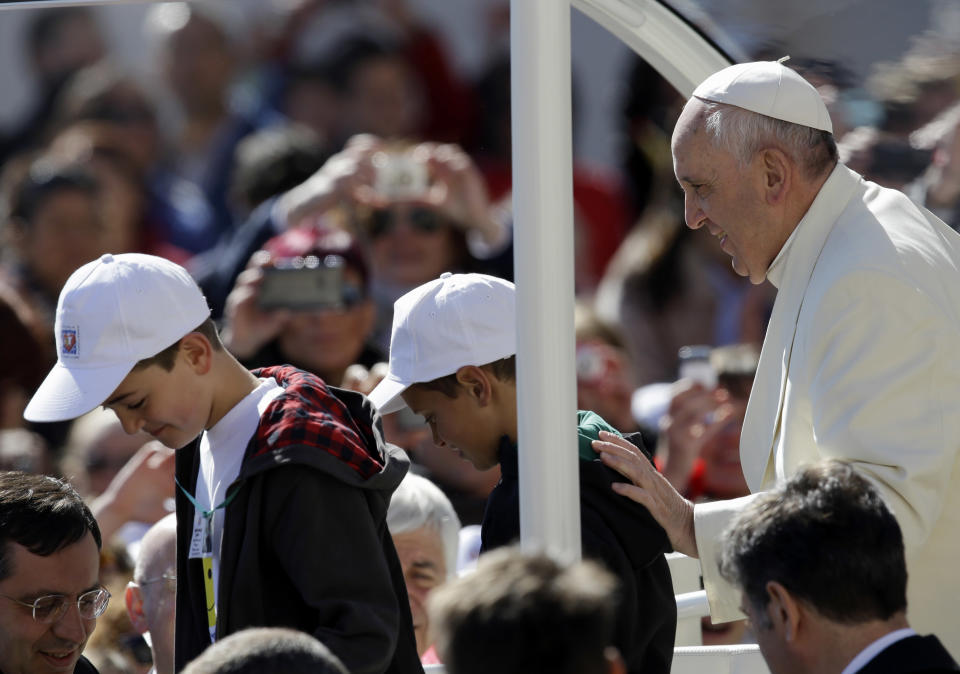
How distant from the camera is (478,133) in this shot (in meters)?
6.40

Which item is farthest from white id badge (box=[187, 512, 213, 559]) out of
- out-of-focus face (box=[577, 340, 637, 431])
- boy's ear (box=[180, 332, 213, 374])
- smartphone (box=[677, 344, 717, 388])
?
out-of-focus face (box=[577, 340, 637, 431])

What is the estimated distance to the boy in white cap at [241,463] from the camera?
2.20 metres

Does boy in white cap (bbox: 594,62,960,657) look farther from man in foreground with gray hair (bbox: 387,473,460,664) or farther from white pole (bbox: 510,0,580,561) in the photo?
man in foreground with gray hair (bbox: 387,473,460,664)

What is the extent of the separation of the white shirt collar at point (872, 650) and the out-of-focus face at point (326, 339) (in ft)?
10.3

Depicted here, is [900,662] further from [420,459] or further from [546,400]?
[420,459]

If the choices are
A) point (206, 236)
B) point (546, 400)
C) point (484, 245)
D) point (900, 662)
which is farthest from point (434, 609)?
point (206, 236)

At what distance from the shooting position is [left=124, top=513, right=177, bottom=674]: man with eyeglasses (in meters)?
3.24

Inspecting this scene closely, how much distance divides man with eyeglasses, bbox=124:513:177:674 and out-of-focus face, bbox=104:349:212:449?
92cm

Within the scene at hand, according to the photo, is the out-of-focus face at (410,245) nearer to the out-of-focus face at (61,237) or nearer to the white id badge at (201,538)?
the out-of-focus face at (61,237)

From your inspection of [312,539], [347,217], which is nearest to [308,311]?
[347,217]

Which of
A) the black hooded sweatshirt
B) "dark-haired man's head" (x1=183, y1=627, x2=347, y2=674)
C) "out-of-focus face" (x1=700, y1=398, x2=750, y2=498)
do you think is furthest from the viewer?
"out-of-focus face" (x1=700, y1=398, x2=750, y2=498)

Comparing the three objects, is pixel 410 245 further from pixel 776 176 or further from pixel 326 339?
pixel 776 176

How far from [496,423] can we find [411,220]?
3.25 metres

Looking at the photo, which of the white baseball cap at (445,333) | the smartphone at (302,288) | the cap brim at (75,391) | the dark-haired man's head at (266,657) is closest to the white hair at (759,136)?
the white baseball cap at (445,333)
